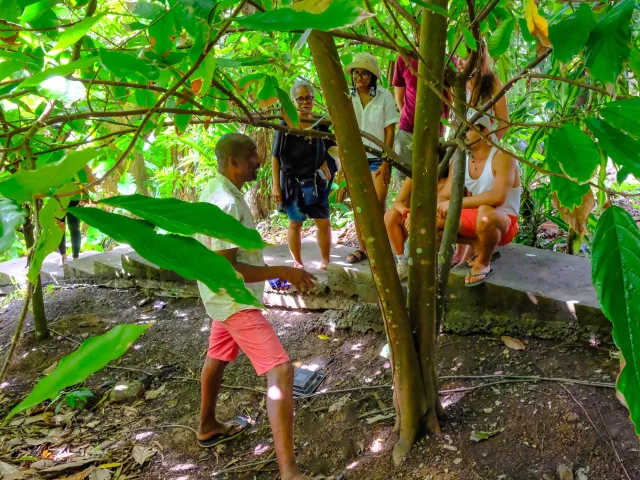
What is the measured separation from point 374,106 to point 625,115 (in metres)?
2.84

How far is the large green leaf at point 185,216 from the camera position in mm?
537

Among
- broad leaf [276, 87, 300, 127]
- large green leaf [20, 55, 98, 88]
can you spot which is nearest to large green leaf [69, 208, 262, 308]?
large green leaf [20, 55, 98, 88]

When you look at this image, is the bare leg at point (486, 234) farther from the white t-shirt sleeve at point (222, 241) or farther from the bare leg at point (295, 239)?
the white t-shirt sleeve at point (222, 241)

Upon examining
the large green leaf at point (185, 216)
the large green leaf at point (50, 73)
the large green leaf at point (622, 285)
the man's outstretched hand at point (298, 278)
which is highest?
the large green leaf at point (50, 73)

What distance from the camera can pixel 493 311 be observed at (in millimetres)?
2990

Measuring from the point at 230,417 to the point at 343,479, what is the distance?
96 centimetres

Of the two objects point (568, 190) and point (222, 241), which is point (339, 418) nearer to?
point (222, 241)

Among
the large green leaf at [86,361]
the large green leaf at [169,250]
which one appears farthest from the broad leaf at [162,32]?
the large green leaf at [86,361]

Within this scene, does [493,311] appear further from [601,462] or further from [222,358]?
[222,358]

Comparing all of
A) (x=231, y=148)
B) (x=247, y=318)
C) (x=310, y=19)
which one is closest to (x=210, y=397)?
(x=247, y=318)

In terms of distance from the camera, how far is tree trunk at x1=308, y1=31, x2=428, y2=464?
1.65 meters

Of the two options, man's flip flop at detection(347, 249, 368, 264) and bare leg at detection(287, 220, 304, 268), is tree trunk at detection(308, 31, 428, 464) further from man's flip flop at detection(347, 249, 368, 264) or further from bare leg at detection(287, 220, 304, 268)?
bare leg at detection(287, 220, 304, 268)

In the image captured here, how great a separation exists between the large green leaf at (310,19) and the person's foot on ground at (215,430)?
2.46m

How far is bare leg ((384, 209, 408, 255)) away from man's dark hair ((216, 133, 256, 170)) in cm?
122
